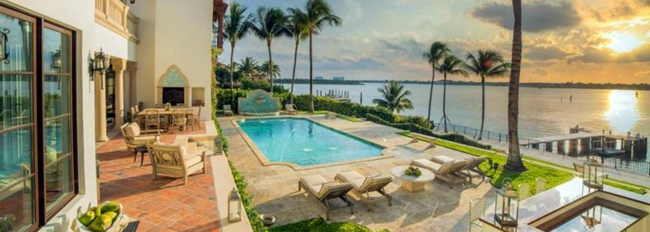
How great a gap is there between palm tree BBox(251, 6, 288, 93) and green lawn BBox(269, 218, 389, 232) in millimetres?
24451

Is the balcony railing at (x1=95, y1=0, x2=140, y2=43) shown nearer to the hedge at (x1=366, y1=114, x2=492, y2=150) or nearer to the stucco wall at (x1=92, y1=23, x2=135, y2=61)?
the stucco wall at (x1=92, y1=23, x2=135, y2=61)

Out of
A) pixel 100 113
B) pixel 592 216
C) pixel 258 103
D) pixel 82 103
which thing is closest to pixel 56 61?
pixel 82 103

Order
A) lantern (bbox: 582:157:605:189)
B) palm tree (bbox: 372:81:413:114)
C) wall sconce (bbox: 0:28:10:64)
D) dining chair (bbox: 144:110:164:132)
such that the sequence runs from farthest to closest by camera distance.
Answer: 1. palm tree (bbox: 372:81:413:114)
2. dining chair (bbox: 144:110:164:132)
3. lantern (bbox: 582:157:605:189)
4. wall sconce (bbox: 0:28:10:64)

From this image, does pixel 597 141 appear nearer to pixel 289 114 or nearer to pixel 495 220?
pixel 289 114

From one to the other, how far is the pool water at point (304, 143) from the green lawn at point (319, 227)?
5.53 meters

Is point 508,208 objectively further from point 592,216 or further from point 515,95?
point 515,95

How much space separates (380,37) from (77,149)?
200 ft

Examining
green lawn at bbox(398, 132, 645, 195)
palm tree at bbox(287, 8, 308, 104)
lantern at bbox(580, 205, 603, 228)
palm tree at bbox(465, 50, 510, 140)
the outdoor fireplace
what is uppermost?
palm tree at bbox(287, 8, 308, 104)

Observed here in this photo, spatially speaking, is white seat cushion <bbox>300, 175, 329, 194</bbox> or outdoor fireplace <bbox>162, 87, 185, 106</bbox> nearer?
white seat cushion <bbox>300, 175, 329, 194</bbox>

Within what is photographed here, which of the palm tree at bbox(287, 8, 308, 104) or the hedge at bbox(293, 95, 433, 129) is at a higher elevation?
the palm tree at bbox(287, 8, 308, 104)

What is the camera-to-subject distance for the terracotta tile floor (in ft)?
16.5

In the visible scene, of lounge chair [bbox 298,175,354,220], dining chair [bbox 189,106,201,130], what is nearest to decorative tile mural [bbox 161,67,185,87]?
dining chair [bbox 189,106,201,130]

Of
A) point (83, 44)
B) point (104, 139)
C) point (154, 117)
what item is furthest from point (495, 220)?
point (154, 117)

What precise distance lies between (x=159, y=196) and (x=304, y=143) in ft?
33.3
